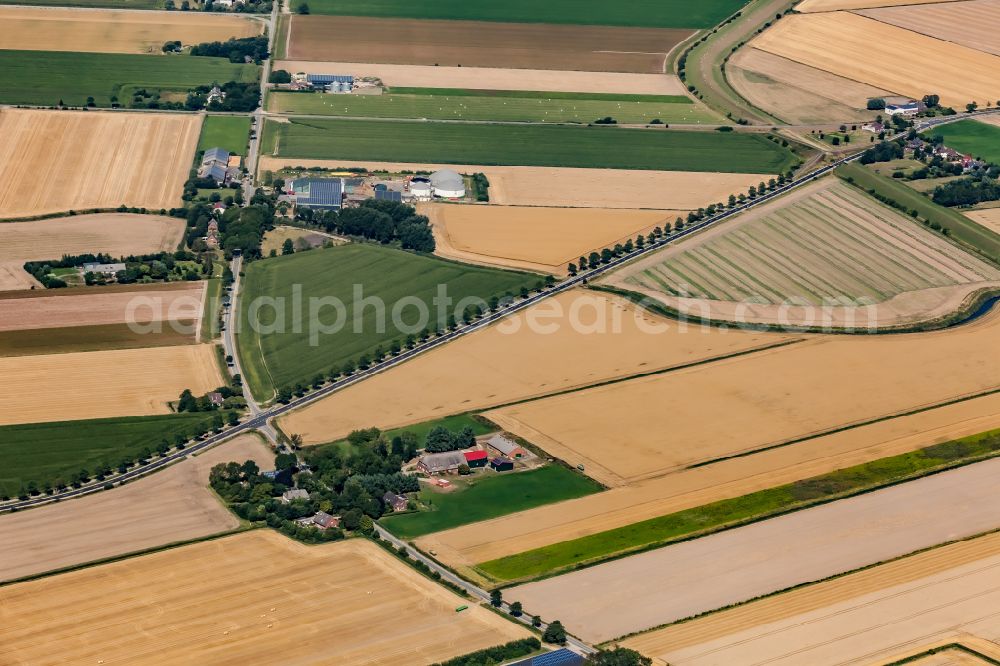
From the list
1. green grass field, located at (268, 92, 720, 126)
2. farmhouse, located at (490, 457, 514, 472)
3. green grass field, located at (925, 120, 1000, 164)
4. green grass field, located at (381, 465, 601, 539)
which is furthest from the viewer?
green grass field, located at (268, 92, 720, 126)

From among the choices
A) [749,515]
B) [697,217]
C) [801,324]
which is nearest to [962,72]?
[697,217]

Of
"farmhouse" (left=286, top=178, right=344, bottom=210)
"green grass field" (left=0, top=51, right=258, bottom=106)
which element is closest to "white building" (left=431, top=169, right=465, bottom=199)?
"farmhouse" (left=286, top=178, right=344, bottom=210)

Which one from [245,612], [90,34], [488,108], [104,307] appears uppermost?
[90,34]

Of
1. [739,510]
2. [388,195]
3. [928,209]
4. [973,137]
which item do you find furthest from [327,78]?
[739,510]

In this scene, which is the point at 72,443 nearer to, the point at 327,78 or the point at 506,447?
the point at 506,447

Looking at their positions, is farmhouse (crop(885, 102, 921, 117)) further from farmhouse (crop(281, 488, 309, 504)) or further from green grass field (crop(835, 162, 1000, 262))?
farmhouse (crop(281, 488, 309, 504))

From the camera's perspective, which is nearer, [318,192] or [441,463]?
[441,463]

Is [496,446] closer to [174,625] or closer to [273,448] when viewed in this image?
[273,448]
